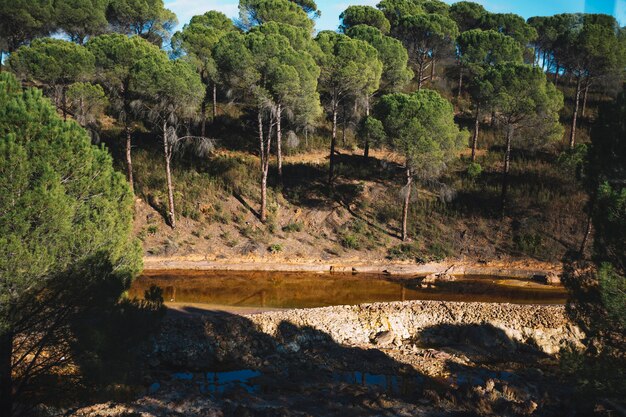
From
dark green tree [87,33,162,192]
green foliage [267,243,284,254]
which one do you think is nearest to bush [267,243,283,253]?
green foliage [267,243,284,254]

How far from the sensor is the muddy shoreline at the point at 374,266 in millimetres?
28469

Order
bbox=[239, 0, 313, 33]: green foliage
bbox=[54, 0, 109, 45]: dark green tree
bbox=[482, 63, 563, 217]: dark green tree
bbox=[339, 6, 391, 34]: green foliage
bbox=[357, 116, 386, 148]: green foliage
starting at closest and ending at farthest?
bbox=[357, 116, 386, 148]: green foliage
bbox=[482, 63, 563, 217]: dark green tree
bbox=[54, 0, 109, 45]: dark green tree
bbox=[239, 0, 313, 33]: green foliage
bbox=[339, 6, 391, 34]: green foliage

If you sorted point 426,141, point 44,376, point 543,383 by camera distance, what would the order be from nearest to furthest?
point 44,376, point 543,383, point 426,141

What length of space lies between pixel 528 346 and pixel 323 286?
10565 millimetres

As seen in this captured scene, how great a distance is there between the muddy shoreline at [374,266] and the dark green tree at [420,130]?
460 cm

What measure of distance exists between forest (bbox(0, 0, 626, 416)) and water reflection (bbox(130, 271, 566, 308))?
240 centimetres

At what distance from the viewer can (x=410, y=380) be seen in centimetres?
1648

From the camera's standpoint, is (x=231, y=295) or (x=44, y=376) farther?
(x=231, y=295)

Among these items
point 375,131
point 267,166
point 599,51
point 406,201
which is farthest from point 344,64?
point 599,51

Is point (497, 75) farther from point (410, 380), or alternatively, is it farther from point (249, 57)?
point (410, 380)

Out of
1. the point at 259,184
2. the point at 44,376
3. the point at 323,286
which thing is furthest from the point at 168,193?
the point at 44,376

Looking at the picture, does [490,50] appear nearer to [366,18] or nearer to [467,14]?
[366,18]

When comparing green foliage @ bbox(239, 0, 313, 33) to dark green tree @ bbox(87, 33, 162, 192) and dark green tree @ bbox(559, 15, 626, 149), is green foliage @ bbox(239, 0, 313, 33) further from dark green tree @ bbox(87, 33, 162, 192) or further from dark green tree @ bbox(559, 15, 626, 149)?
dark green tree @ bbox(559, 15, 626, 149)

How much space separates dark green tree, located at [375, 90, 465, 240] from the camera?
29.7 metres
